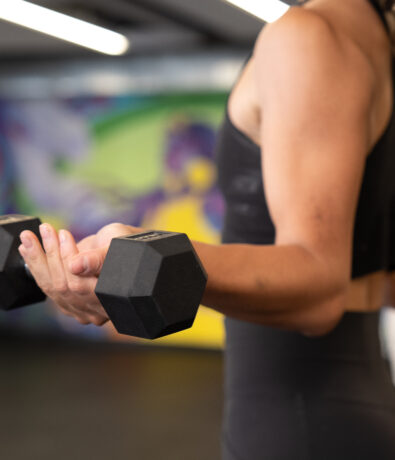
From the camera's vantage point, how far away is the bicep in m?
0.74

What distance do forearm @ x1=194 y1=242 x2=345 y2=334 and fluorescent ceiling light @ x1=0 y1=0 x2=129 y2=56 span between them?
359 cm

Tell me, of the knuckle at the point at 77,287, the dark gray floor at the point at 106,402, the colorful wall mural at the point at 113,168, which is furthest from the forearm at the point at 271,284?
the colorful wall mural at the point at 113,168

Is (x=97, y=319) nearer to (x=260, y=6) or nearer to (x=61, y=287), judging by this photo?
(x=61, y=287)

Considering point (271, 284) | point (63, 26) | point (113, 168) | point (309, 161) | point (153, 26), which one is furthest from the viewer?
point (113, 168)

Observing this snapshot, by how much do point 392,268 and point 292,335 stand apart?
23 centimetres

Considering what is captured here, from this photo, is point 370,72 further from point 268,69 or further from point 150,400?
point 150,400

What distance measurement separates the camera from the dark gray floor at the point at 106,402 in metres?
3.90

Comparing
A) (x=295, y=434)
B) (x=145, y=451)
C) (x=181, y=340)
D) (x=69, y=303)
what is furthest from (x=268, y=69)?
(x=181, y=340)

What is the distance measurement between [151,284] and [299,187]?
269 mm

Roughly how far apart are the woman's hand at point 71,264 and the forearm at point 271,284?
9 centimetres

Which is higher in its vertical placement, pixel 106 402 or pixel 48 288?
pixel 48 288

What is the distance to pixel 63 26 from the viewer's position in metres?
4.59

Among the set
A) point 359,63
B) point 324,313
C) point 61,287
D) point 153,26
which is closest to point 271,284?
point 324,313

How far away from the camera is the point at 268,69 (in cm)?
80
